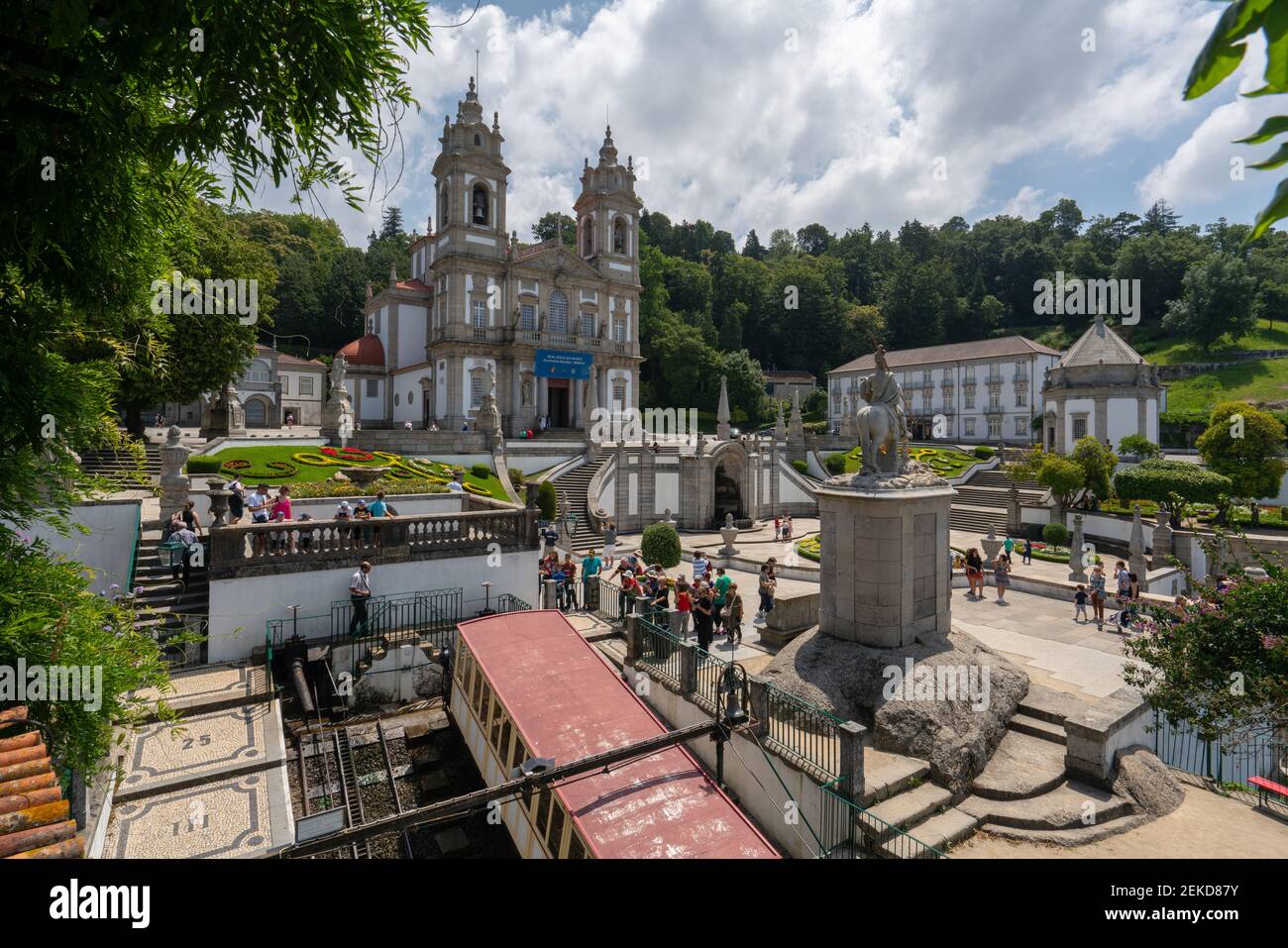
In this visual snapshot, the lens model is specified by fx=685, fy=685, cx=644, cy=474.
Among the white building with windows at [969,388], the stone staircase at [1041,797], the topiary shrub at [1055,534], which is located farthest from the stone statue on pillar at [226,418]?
the white building with windows at [969,388]

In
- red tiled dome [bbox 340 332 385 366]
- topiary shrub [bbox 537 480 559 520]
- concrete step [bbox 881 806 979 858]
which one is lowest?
concrete step [bbox 881 806 979 858]

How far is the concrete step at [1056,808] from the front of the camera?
8047mm

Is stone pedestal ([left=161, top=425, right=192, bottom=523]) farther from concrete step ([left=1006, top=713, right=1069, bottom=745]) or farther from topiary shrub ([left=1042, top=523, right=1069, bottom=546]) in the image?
topiary shrub ([left=1042, top=523, right=1069, bottom=546])

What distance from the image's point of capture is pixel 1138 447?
38406 millimetres

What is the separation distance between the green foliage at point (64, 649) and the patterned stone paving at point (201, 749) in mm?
3450

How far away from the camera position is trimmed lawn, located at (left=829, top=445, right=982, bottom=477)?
4569 centimetres

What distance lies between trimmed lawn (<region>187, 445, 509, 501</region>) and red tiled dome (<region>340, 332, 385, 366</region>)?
2123cm

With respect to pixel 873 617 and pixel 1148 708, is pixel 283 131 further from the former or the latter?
pixel 1148 708

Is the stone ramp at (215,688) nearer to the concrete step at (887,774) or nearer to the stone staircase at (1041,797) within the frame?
the concrete step at (887,774)

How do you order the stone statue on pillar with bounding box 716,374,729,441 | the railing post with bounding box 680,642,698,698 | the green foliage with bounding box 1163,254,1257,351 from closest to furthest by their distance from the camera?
the railing post with bounding box 680,642,698,698 < the stone statue on pillar with bounding box 716,374,729,441 < the green foliage with bounding box 1163,254,1257,351

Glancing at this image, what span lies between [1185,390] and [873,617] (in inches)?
2725

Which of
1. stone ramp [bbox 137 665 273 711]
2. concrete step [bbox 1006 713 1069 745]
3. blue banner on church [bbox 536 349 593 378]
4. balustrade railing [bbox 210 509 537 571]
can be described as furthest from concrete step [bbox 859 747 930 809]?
blue banner on church [bbox 536 349 593 378]
